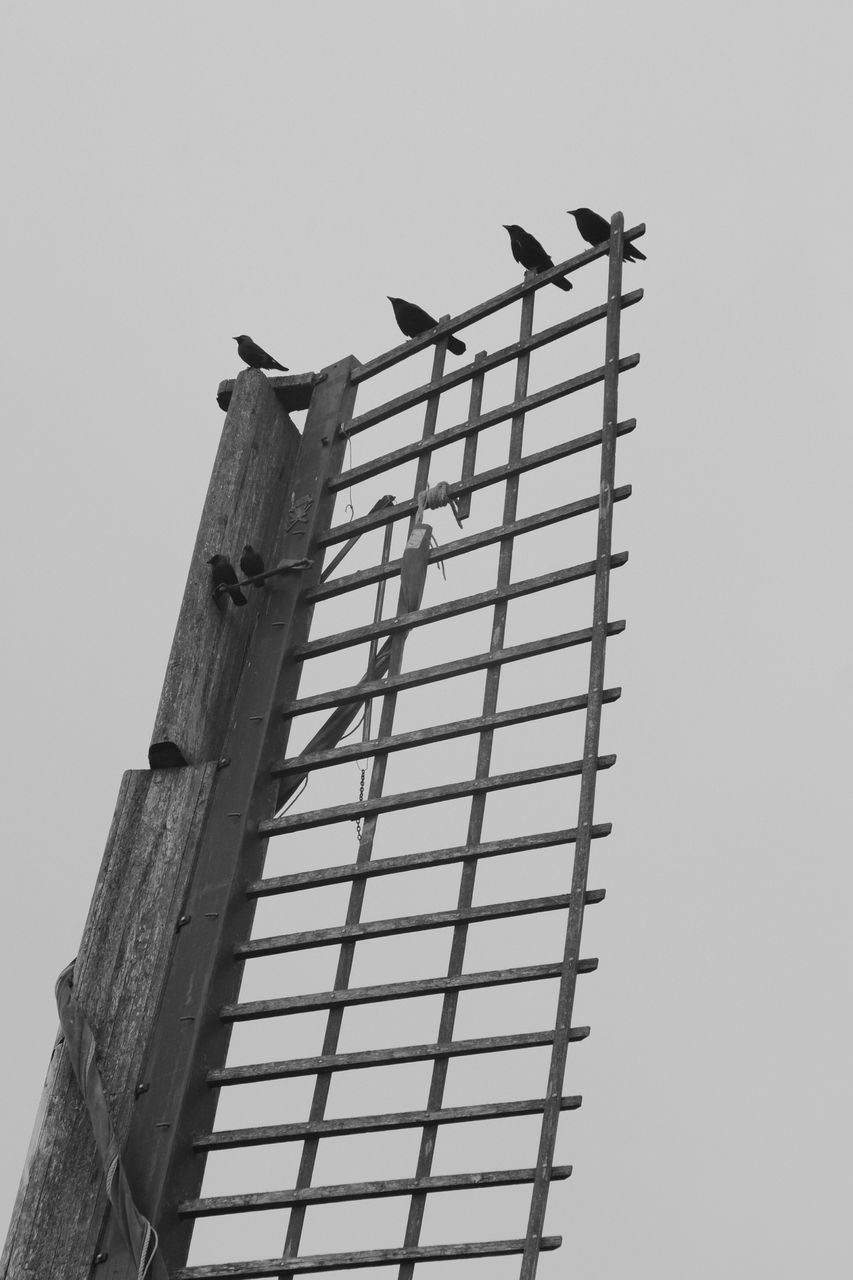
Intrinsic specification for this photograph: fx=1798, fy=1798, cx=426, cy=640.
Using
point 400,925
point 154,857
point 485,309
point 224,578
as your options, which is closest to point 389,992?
point 400,925

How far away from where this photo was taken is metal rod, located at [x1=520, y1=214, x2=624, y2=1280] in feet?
10.8

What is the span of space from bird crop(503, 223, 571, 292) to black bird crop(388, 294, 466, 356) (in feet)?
1.01

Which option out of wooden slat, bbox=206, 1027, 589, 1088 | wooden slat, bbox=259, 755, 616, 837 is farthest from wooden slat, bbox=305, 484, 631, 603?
wooden slat, bbox=206, 1027, 589, 1088

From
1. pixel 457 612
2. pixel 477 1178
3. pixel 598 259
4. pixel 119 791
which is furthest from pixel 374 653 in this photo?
pixel 477 1178

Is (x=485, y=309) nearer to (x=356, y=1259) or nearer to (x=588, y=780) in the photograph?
(x=588, y=780)

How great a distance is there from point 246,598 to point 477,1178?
171cm

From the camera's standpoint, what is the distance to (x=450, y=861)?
3812 millimetres

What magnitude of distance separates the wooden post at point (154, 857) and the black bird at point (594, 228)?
96 cm

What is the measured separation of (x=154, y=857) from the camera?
4199 mm

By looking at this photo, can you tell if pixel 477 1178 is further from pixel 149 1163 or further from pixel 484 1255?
pixel 149 1163

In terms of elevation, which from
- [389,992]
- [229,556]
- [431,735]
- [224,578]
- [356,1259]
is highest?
[229,556]

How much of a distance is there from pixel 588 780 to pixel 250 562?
125 cm

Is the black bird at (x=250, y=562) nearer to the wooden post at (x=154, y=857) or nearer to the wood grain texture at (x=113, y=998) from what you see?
the wooden post at (x=154, y=857)

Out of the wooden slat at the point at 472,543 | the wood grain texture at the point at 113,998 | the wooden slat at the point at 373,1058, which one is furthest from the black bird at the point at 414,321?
the wooden slat at the point at 373,1058
